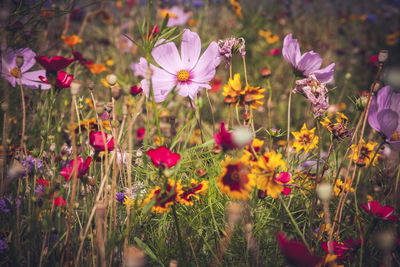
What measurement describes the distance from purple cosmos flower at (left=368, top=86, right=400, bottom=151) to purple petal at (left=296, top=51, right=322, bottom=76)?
140 millimetres

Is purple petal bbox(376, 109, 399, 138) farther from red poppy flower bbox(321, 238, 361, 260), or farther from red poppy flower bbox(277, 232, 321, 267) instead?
red poppy flower bbox(277, 232, 321, 267)

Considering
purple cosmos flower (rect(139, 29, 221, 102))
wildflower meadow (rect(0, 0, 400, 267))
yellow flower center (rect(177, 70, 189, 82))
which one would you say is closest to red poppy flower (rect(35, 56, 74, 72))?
wildflower meadow (rect(0, 0, 400, 267))

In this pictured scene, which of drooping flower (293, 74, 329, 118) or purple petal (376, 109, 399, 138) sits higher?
drooping flower (293, 74, 329, 118)

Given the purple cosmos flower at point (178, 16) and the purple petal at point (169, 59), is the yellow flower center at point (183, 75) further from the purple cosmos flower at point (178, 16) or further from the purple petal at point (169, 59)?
the purple cosmos flower at point (178, 16)

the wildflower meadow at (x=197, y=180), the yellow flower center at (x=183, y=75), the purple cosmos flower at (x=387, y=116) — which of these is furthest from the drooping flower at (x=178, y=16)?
the purple cosmos flower at (x=387, y=116)

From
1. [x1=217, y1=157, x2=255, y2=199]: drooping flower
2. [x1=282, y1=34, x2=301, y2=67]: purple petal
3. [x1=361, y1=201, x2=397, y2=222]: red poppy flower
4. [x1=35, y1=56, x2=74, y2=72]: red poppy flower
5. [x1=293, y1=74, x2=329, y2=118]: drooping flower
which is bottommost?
[x1=361, y1=201, x2=397, y2=222]: red poppy flower

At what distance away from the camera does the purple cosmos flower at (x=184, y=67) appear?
2.23ft

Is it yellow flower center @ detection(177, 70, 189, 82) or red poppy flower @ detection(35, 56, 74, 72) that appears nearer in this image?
red poppy flower @ detection(35, 56, 74, 72)

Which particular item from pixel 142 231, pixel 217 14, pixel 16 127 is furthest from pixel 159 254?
pixel 217 14

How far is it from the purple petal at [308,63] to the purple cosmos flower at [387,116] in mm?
140

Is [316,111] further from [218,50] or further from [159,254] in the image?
[159,254]

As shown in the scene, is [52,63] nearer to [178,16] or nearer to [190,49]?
[190,49]

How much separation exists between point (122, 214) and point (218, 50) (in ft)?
1.48

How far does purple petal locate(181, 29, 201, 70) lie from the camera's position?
0.72 meters
